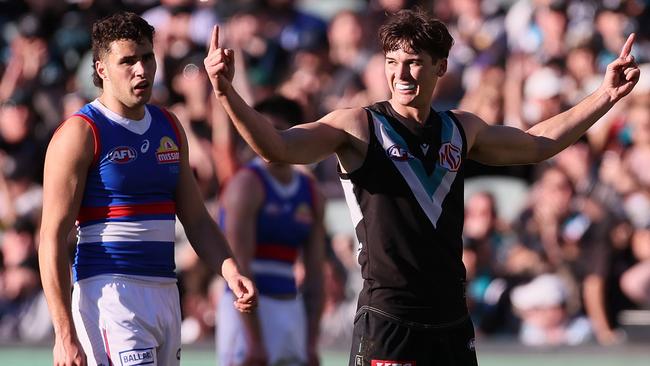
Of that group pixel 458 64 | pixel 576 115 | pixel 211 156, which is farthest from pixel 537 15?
pixel 576 115

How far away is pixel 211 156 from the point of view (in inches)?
506

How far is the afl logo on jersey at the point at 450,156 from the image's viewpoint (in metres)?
5.75

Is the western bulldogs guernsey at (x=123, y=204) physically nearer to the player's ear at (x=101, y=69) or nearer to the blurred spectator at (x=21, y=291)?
the player's ear at (x=101, y=69)

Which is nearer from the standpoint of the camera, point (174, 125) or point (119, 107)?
point (119, 107)

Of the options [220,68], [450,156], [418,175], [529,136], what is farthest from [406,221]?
[220,68]

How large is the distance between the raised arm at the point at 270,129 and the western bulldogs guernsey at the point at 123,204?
89 cm

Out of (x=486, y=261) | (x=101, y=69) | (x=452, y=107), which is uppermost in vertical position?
(x=452, y=107)

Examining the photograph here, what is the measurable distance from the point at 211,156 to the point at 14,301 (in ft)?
8.11

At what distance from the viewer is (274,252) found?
833 centimetres

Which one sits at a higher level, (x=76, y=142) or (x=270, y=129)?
(x=76, y=142)

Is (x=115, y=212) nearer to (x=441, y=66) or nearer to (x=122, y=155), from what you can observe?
(x=122, y=155)

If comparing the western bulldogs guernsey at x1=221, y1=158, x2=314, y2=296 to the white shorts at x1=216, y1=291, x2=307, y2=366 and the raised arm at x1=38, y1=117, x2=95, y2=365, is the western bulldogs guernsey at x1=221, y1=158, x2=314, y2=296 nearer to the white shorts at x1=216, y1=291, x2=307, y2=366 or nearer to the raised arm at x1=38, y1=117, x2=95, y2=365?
the white shorts at x1=216, y1=291, x2=307, y2=366

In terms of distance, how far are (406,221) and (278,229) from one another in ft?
8.75

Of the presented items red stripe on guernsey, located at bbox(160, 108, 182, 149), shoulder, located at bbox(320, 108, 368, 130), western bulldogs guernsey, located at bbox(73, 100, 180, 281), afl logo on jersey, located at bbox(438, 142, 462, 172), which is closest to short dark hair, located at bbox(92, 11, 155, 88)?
western bulldogs guernsey, located at bbox(73, 100, 180, 281)
